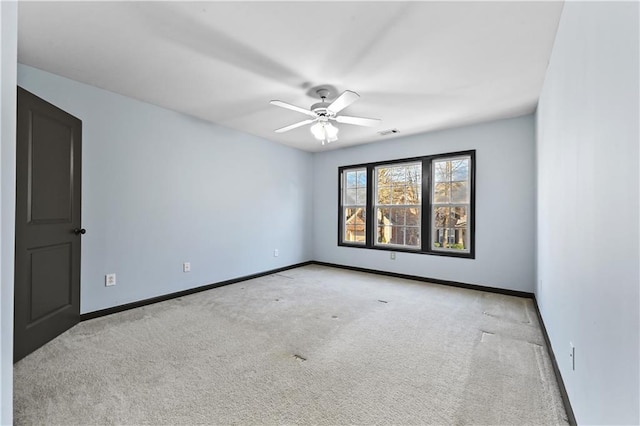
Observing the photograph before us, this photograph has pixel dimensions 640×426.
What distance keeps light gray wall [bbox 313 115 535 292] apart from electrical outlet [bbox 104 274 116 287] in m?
4.11

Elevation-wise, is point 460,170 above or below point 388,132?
below

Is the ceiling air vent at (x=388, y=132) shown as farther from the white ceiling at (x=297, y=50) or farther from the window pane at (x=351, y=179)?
the window pane at (x=351, y=179)

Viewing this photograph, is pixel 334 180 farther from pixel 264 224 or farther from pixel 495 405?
pixel 495 405

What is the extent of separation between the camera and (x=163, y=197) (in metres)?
3.71

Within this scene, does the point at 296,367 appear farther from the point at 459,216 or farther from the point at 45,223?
the point at 459,216

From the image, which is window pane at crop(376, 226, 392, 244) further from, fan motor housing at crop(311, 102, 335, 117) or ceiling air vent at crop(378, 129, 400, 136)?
fan motor housing at crop(311, 102, 335, 117)

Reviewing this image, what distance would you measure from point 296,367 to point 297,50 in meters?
2.48

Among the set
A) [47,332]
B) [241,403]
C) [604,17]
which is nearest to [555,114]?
[604,17]

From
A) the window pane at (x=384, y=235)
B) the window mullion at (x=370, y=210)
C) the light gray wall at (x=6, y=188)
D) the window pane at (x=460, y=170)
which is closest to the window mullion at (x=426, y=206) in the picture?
the window pane at (x=460, y=170)

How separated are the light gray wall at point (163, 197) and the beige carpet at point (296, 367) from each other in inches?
21.8

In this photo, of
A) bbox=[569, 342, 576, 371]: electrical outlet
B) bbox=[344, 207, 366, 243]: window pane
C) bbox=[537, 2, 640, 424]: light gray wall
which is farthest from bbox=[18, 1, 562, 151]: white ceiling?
bbox=[344, 207, 366, 243]: window pane

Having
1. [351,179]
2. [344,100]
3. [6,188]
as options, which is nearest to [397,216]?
[351,179]

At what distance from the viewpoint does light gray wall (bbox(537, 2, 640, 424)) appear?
2.89 feet

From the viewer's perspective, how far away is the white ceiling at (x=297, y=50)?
1.91 meters
